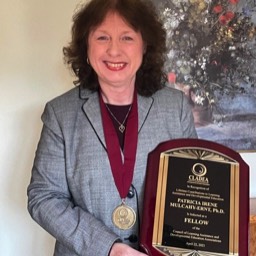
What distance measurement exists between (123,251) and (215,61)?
3.23 ft

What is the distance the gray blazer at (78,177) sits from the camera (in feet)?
3.69

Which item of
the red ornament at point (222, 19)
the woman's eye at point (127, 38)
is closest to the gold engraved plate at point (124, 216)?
the woman's eye at point (127, 38)

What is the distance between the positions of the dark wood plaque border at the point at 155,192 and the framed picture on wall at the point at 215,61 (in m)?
0.65

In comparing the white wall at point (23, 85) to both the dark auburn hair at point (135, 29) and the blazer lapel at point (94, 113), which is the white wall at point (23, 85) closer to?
the dark auburn hair at point (135, 29)

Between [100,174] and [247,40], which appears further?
[247,40]

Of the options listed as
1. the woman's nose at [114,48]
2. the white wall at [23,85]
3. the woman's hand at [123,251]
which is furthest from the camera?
the white wall at [23,85]

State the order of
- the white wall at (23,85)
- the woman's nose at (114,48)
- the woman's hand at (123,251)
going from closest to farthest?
the woman's hand at (123,251) → the woman's nose at (114,48) → the white wall at (23,85)

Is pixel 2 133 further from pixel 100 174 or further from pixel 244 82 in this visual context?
pixel 244 82

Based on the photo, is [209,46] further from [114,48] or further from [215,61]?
[114,48]

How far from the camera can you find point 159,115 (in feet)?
4.10

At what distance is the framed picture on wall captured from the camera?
5.70 ft

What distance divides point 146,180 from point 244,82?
2.81ft

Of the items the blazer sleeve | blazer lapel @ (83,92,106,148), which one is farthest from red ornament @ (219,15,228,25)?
the blazer sleeve

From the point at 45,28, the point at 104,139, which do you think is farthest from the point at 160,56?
the point at 45,28
